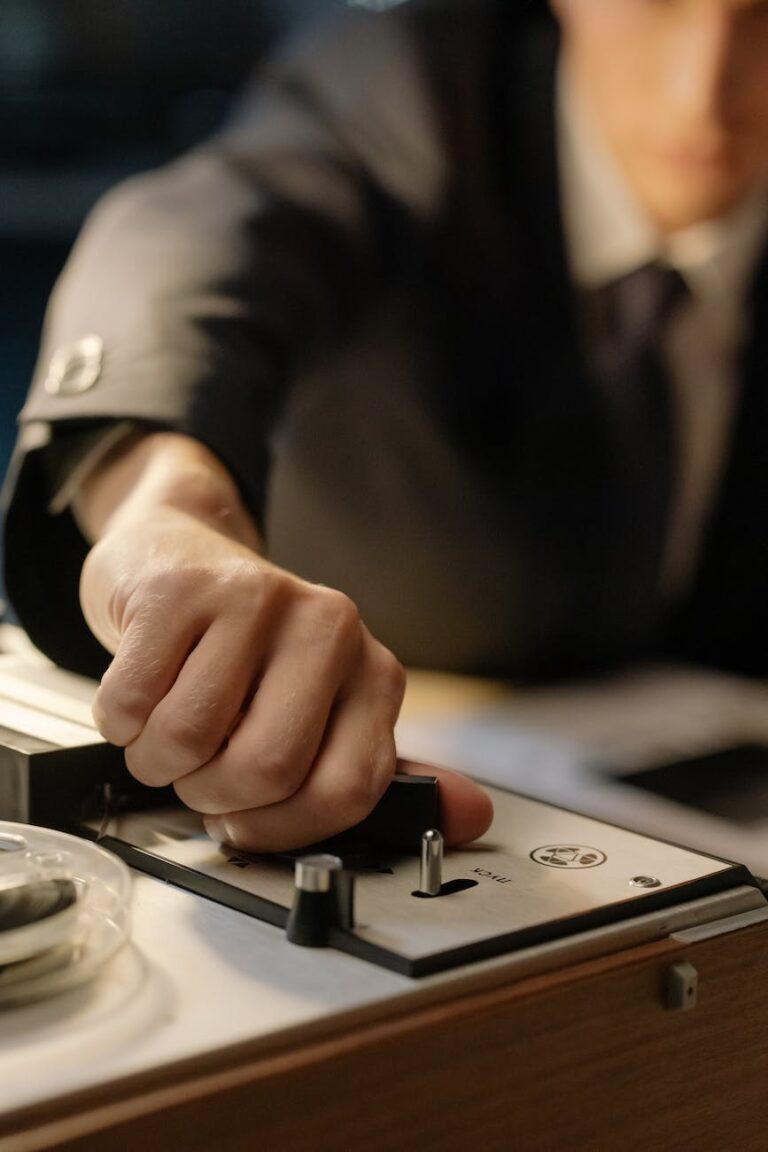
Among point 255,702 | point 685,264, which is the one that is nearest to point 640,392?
point 685,264

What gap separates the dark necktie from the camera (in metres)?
1.04

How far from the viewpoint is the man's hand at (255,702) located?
414mm

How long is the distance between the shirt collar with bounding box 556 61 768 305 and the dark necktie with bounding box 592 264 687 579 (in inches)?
0.7

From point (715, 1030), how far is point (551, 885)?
2.7 inches

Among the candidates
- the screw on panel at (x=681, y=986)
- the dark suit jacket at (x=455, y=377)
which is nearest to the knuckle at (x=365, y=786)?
the screw on panel at (x=681, y=986)

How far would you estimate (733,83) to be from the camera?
0.97m

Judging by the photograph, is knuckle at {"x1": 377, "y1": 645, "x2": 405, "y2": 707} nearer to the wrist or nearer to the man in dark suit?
the wrist

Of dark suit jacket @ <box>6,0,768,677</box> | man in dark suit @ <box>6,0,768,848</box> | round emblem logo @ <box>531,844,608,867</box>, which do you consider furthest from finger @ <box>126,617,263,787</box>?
dark suit jacket @ <box>6,0,768,677</box>

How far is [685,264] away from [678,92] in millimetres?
136

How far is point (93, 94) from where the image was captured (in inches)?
53.1

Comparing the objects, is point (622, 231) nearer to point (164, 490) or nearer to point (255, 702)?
point (164, 490)

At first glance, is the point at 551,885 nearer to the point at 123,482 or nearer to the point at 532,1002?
the point at 532,1002

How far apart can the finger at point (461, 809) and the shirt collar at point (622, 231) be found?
702mm

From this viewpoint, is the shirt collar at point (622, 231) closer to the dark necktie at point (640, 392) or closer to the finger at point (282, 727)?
the dark necktie at point (640, 392)
